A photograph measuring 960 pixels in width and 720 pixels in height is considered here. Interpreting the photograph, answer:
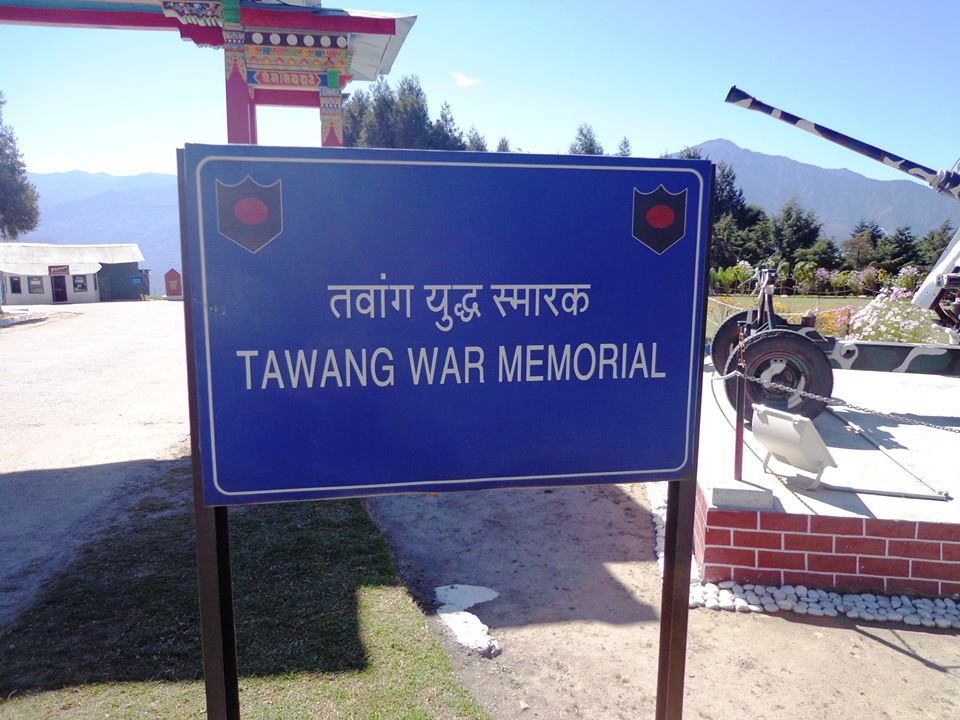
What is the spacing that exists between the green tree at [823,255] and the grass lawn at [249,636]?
32297 mm

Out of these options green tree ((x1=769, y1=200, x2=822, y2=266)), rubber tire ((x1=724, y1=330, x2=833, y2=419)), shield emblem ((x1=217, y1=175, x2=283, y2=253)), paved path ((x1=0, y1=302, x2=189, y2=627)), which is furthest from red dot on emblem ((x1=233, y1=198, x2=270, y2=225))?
green tree ((x1=769, y1=200, x2=822, y2=266))

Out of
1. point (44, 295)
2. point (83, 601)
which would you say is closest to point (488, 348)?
point (83, 601)

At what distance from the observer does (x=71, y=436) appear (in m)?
7.60

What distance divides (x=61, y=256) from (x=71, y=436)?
3070 centimetres

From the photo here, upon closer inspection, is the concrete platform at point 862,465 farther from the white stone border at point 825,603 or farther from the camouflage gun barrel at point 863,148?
the camouflage gun barrel at point 863,148

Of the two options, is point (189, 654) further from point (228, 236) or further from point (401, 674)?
point (228, 236)

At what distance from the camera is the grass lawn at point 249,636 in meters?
2.79

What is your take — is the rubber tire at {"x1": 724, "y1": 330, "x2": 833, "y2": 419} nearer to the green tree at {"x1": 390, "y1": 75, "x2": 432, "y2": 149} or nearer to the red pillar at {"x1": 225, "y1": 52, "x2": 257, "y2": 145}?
the red pillar at {"x1": 225, "y1": 52, "x2": 257, "y2": 145}

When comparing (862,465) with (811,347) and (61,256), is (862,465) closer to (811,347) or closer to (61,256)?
(811,347)

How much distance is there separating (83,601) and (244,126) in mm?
6240

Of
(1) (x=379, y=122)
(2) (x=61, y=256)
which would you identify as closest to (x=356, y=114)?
(1) (x=379, y=122)

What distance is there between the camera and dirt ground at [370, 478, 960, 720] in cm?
291

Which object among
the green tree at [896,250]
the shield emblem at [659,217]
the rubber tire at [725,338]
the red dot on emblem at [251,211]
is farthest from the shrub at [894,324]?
the green tree at [896,250]

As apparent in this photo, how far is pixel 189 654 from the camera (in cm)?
315
